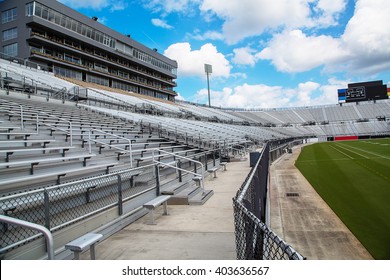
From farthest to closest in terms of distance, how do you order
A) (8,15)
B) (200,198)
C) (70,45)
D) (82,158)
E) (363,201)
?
(70,45), (8,15), (82,158), (363,201), (200,198)

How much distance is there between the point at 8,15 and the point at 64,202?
1871 inches

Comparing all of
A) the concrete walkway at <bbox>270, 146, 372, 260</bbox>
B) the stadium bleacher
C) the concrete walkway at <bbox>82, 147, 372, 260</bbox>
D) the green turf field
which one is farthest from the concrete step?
the green turf field

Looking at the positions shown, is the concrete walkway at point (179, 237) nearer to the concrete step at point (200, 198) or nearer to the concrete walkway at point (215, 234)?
the concrete walkway at point (215, 234)

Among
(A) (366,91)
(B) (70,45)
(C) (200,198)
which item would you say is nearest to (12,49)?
(B) (70,45)

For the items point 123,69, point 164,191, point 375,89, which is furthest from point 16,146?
point 375,89

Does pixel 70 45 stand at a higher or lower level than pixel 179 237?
higher

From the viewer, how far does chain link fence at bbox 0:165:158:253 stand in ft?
13.2

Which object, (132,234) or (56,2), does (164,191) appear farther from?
(56,2)

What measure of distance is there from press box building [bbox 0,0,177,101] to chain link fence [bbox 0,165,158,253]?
97.5 ft

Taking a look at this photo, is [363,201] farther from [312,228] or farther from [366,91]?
[366,91]

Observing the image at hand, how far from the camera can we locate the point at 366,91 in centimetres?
6956

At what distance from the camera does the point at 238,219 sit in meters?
3.15

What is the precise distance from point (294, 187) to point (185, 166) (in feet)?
14.9

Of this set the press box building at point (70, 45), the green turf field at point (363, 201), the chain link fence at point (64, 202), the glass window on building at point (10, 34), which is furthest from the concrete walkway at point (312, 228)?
the glass window on building at point (10, 34)
